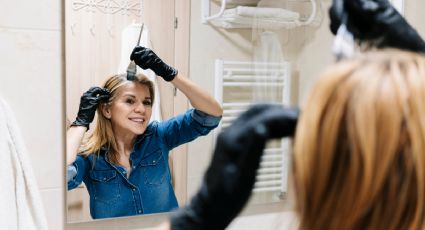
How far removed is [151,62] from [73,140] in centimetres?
28

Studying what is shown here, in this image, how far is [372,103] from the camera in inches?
17.2

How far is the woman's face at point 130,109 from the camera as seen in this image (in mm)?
1157

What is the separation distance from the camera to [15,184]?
39.3 inches

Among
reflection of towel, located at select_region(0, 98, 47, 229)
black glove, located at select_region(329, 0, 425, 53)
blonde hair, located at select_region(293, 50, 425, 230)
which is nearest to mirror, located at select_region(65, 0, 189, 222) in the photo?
reflection of towel, located at select_region(0, 98, 47, 229)

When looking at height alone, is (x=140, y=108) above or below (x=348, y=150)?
below

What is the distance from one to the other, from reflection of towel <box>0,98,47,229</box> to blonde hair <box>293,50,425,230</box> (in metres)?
0.75

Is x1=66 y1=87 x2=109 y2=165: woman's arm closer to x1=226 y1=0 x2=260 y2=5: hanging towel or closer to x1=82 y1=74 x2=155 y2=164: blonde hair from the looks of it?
x1=82 y1=74 x2=155 y2=164: blonde hair

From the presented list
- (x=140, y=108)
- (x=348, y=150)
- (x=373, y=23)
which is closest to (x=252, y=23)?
(x=140, y=108)

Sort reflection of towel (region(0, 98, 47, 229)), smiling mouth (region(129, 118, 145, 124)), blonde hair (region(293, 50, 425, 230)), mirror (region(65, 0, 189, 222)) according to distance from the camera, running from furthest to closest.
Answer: smiling mouth (region(129, 118, 145, 124))
mirror (region(65, 0, 189, 222))
reflection of towel (region(0, 98, 47, 229))
blonde hair (region(293, 50, 425, 230))

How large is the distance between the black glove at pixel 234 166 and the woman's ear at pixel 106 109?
27.9 inches

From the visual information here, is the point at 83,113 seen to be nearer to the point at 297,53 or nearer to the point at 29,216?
the point at 29,216

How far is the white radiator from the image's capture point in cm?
129

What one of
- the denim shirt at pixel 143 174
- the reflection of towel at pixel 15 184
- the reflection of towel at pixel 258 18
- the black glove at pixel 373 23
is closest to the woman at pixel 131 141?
the denim shirt at pixel 143 174

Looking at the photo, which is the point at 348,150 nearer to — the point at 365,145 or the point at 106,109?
the point at 365,145
